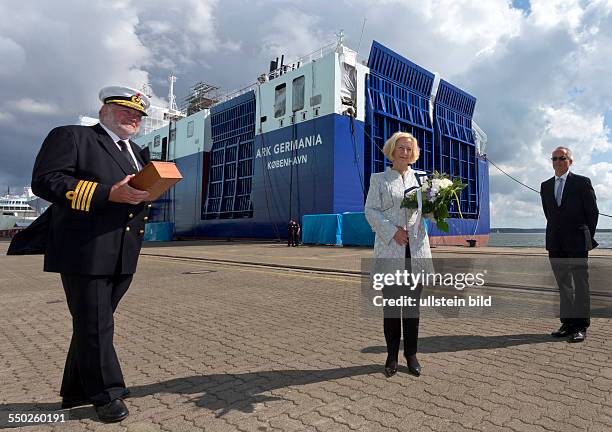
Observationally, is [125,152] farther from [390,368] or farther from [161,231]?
[161,231]

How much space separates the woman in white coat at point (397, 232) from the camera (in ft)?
10.2

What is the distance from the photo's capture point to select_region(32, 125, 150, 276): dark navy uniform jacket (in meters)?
2.27

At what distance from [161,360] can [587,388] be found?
3.49 meters

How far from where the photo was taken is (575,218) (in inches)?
174

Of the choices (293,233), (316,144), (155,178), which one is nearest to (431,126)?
(316,144)

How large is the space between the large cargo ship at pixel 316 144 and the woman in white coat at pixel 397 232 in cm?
1940

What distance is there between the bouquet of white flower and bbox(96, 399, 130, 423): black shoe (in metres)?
2.45

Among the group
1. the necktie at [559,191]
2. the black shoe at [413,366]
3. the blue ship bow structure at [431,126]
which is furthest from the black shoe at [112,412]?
the blue ship bow structure at [431,126]

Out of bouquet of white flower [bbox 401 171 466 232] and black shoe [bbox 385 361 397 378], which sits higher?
bouquet of white flower [bbox 401 171 466 232]

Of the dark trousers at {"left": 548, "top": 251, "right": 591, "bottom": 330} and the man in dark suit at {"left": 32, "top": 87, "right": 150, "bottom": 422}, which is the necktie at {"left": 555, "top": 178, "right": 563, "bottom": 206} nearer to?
the dark trousers at {"left": 548, "top": 251, "right": 591, "bottom": 330}

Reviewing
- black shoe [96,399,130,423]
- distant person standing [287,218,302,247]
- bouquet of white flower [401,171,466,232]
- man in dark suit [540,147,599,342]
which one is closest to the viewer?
black shoe [96,399,130,423]

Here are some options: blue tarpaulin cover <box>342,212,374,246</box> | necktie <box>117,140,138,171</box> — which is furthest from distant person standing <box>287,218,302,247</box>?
necktie <box>117,140,138,171</box>

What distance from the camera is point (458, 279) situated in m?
8.23

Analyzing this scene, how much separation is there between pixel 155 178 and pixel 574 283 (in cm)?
459
